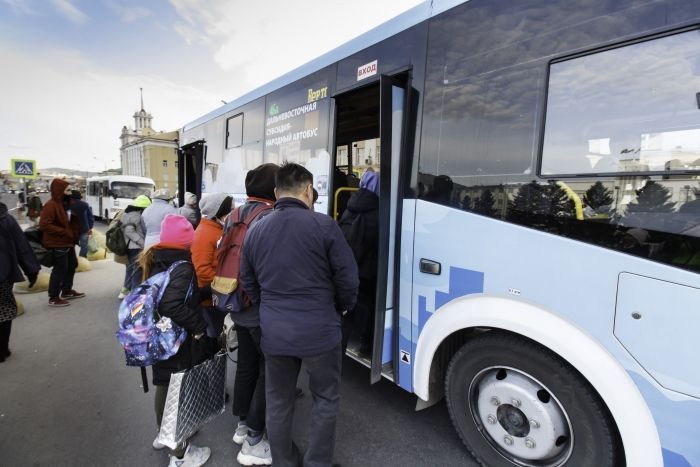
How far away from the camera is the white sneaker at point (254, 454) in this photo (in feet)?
8.00

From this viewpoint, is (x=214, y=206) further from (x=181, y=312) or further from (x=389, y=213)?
(x=389, y=213)

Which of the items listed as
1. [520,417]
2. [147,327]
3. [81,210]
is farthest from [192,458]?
[81,210]

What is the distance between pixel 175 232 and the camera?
2510 mm

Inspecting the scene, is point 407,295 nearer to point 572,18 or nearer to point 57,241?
point 572,18

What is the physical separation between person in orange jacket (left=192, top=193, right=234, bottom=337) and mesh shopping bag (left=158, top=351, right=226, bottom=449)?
0.28 metres

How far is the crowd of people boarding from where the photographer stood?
1954 millimetres

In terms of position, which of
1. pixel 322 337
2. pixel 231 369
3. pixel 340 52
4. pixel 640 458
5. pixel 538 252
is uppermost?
pixel 340 52

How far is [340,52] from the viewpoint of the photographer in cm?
335

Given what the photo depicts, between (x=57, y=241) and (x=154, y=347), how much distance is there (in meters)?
4.71

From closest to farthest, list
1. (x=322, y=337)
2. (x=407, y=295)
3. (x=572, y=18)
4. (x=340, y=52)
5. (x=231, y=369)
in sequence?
1. (x=572, y=18)
2. (x=322, y=337)
3. (x=407, y=295)
4. (x=340, y=52)
5. (x=231, y=369)

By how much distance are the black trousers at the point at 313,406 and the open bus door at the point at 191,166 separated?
5.23m

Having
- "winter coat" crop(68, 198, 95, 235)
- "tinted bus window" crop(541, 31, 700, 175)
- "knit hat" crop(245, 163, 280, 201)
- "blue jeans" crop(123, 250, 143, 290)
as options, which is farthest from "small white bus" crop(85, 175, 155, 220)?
"tinted bus window" crop(541, 31, 700, 175)

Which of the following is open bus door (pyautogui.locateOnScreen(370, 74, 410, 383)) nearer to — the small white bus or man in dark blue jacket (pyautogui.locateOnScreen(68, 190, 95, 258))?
man in dark blue jacket (pyautogui.locateOnScreen(68, 190, 95, 258))

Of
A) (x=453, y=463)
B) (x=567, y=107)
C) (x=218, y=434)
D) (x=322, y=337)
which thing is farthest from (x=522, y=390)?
(x=218, y=434)
